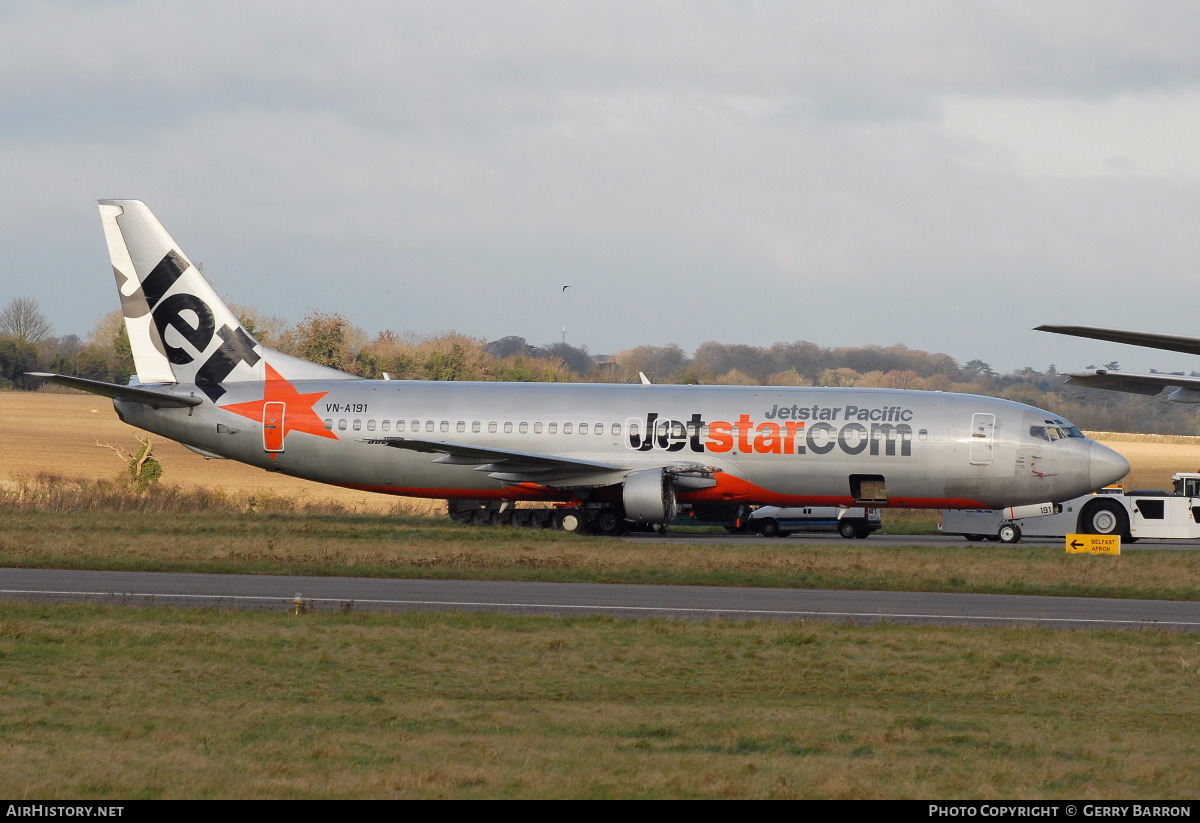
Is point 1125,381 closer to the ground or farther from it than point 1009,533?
farther from it

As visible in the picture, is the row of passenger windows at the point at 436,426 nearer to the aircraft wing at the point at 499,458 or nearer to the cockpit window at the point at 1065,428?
the aircraft wing at the point at 499,458

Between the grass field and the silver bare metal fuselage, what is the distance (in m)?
10.0

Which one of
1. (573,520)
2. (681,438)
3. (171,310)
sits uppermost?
(171,310)

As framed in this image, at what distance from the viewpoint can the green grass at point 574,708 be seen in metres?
10.0

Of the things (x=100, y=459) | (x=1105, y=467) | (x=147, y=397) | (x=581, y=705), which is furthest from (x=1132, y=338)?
(x=100, y=459)

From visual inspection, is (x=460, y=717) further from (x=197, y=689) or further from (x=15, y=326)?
(x=15, y=326)

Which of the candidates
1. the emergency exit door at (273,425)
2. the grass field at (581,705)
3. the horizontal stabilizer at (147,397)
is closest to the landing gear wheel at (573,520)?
the emergency exit door at (273,425)

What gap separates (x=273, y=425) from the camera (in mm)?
39250

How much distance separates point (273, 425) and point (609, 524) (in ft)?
34.8

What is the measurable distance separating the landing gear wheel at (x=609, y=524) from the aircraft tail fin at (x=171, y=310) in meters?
9.99

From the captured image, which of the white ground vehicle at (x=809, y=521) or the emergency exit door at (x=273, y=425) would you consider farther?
the white ground vehicle at (x=809, y=521)

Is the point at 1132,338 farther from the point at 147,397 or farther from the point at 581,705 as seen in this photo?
the point at 147,397
